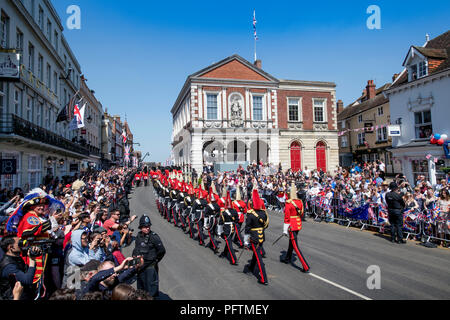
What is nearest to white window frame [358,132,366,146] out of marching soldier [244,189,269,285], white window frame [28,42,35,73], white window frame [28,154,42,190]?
marching soldier [244,189,269,285]

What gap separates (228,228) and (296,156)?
92.8 feet

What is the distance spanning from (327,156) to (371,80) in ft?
54.2

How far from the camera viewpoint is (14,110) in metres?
16.2

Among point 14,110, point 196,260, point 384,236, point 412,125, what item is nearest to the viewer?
point 196,260

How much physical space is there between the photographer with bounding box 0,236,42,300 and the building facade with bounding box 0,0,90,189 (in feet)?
40.1

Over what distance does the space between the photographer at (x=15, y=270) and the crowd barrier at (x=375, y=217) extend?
1083cm

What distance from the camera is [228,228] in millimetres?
7965

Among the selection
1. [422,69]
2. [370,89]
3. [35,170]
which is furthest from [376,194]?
[370,89]

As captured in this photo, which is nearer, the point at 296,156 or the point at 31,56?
the point at 31,56

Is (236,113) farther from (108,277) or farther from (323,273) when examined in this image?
(108,277)

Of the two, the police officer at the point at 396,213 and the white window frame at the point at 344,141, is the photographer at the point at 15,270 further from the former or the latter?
the white window frame at the point at 344,141

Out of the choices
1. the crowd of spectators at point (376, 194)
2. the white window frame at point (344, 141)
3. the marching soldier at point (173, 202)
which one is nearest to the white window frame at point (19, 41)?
the marching soldier at point (173, 202)
